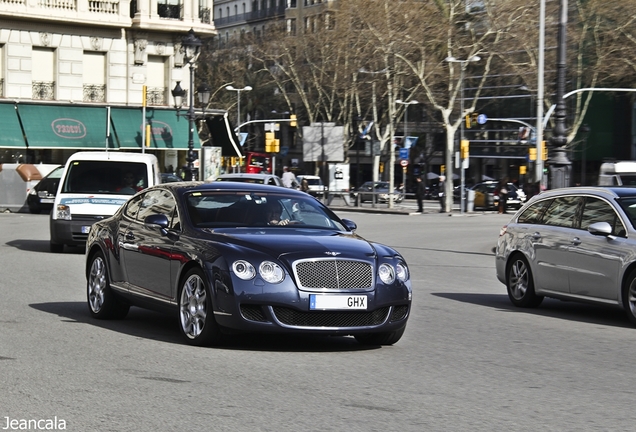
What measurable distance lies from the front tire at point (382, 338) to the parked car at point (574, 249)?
3.37m

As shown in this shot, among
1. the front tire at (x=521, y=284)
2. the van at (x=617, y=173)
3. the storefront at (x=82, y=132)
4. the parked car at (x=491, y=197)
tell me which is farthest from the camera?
the parked car at (x=491, y=197)

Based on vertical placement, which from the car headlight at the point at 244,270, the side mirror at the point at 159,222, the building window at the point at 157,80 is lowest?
the car headlight at the point at 244,270

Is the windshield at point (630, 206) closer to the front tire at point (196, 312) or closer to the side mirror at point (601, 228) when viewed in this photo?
the side mirror at point (601, 228)

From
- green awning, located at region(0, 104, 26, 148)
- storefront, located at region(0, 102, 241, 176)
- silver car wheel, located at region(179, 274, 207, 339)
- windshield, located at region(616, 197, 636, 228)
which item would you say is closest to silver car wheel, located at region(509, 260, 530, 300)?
windshield, located at region(616, 197, 636, 228)

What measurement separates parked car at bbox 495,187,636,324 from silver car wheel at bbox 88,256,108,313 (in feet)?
16.7

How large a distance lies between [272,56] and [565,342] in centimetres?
6392

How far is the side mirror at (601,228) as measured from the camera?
42.6 feet

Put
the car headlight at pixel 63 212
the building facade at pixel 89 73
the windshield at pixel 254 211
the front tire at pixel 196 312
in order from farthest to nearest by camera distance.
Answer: the building facade at pixel 89 73
the car headlight at pixel 63 212
the windshield at pixel 254 211
the front tire at pixel 196 312

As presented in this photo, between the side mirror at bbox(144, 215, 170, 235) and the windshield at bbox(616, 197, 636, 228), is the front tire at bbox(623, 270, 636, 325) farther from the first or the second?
the side mirror at bbox(144, 215, 170, 235)

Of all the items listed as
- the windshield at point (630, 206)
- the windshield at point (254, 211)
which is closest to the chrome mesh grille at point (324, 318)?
the windshield at point (254, 211)

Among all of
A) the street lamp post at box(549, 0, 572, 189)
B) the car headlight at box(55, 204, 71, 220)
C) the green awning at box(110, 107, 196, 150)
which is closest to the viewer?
the car headlight at box(55, 204, 71, 220)

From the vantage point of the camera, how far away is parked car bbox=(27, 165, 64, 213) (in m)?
42.7

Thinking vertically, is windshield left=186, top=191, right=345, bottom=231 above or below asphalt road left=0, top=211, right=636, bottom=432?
above

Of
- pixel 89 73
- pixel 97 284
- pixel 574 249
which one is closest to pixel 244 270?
pixel 97 284
